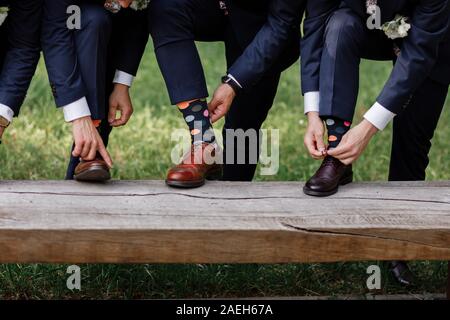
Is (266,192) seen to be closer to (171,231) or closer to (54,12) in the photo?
(171,231)

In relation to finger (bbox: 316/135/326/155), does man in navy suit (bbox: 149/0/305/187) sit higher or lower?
higher

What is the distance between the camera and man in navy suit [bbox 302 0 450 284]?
114 inches

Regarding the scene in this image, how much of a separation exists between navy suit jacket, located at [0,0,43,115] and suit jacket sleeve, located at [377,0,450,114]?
1.20 m

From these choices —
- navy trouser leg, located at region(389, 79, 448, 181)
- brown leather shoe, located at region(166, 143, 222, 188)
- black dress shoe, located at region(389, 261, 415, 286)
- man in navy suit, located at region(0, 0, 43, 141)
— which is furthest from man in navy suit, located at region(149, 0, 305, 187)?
black dress shoe, located at region(389, 261, 415, 286)

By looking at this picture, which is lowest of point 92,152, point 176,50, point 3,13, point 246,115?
point 92,152

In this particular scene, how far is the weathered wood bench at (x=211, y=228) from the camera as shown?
261 cm

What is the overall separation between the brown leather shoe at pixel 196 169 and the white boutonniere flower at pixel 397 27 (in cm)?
74

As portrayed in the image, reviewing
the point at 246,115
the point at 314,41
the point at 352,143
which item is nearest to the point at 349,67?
the point at 314,41

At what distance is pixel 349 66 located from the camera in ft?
9.70

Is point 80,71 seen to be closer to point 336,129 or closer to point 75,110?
point 75,110

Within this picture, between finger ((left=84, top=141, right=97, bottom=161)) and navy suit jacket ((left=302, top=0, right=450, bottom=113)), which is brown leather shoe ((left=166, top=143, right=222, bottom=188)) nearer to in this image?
finger ((left=84, top=141, right=97, bottom=161))

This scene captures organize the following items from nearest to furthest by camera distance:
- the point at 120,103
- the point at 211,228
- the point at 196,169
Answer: the point at 211,228 → the point at 196,169 → the point at 120,103

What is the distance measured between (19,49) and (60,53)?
15cm
